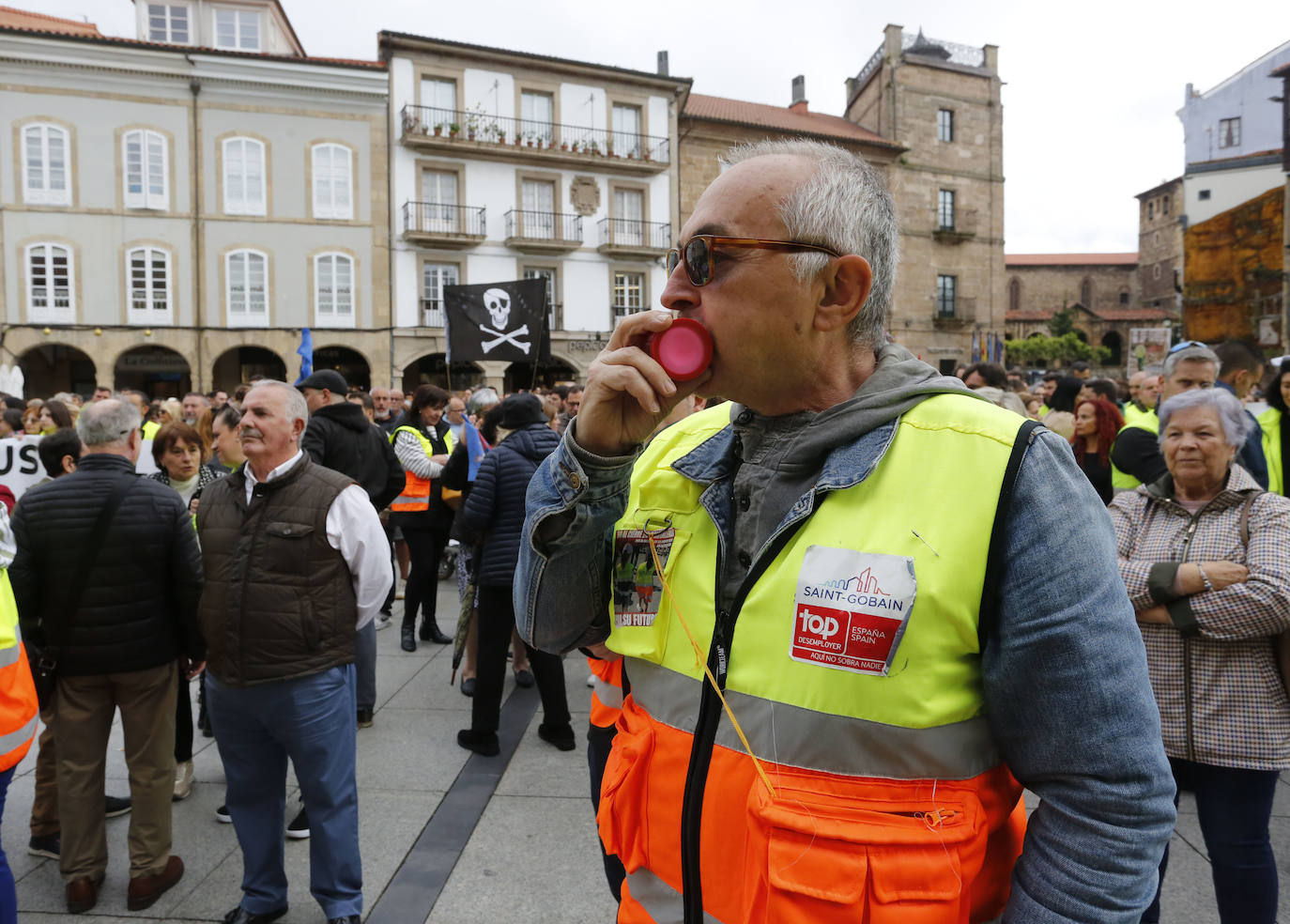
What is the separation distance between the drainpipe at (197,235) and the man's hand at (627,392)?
24.8m

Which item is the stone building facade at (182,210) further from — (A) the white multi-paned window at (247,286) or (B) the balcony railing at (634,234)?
(B) the balcony railing at (634,234)

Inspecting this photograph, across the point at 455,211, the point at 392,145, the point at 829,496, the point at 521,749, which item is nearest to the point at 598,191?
the point at 455,211

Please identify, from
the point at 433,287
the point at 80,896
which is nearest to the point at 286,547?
the point at 80,896

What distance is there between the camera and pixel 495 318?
923 cm

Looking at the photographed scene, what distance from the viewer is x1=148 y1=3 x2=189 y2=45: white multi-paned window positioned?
→ 24969 mm

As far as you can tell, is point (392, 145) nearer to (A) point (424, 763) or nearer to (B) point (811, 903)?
(A) point (424, 763)

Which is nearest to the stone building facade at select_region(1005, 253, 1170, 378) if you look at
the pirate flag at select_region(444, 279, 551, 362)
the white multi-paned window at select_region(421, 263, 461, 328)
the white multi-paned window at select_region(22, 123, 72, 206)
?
the white multi-paned window at select_region(421, 263, 461, 328)

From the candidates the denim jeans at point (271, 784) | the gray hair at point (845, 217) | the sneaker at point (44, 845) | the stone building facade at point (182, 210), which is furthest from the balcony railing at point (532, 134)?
the gray hair at point (845, 217)

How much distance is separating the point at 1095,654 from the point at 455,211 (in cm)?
2622

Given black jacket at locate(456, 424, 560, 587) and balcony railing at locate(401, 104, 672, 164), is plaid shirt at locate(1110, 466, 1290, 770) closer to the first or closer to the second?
black jacket at locate(456, 424, 560, 587)

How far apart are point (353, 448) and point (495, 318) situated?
3881 millimetres

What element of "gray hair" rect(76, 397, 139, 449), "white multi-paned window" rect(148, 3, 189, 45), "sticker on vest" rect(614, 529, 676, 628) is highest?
"white multi-paned window" rect(148, 3, 189, 45)

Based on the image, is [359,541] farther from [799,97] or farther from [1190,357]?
[799,97]

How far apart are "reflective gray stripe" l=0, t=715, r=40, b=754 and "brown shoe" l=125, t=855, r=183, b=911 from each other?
90 cm
